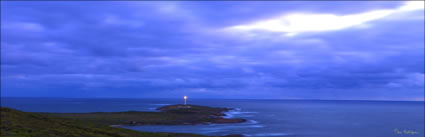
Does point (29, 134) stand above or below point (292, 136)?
above

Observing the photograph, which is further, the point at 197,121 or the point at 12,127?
the point at 197,121

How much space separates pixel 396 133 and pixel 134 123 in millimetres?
72057

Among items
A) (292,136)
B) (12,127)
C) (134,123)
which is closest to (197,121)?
(134,123)

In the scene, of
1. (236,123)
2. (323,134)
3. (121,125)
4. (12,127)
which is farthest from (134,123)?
(323,134)

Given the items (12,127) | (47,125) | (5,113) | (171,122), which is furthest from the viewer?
(171,122)

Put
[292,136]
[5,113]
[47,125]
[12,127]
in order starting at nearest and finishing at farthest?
[12,127], [47,125], [5,113], [292,136]

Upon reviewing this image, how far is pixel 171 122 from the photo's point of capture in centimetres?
10356

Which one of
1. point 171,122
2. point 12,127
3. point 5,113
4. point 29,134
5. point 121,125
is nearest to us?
point 29,134

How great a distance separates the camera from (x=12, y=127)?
52.9 metres

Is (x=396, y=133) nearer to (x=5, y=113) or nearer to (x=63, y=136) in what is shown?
(x=63, y=136)

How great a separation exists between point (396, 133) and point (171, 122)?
208 ft

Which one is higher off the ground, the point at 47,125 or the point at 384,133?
the point at 47,125

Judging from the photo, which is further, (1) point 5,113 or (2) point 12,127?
(1) point 5,113

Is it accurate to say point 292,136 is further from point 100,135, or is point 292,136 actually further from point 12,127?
point 12,127
